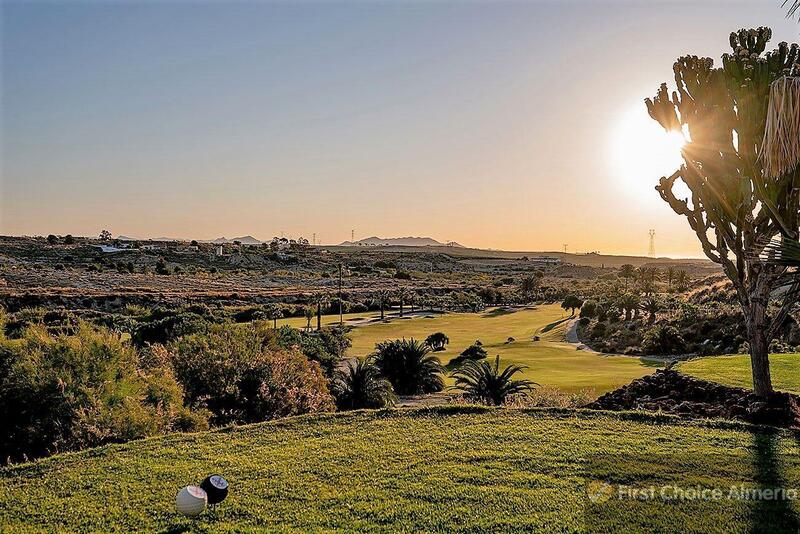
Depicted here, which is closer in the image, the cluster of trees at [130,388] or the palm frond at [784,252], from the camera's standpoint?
the palm frond at [784,252]

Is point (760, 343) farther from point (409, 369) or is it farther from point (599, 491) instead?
point (409, 369)

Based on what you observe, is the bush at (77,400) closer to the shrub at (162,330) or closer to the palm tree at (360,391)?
the palm tree at (360,391)

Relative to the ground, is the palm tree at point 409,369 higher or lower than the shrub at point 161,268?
lower

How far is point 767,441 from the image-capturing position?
9375 millimetres

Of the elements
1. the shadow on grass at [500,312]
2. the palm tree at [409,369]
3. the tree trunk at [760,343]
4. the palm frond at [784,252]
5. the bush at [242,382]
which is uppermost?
the palm frond at [784,252]

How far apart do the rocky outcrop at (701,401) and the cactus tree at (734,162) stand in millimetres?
671

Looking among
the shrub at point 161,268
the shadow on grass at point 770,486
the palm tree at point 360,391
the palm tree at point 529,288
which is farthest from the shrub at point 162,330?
the palm tree at point 529,288

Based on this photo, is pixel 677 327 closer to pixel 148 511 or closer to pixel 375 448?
pixel 375 448

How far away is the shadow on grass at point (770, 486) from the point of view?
6.30 metres

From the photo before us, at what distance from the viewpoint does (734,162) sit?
1112 centimetres

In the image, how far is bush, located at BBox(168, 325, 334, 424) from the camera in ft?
47.6

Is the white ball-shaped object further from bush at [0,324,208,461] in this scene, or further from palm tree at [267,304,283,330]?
palm tree at [267,304,283,330]

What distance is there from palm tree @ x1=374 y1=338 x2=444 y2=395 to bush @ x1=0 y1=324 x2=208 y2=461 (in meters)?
10.5

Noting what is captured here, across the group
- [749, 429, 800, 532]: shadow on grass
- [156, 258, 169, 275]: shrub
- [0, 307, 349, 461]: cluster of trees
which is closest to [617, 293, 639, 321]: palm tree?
[0, 307, 349, 461]: cluster of trees
